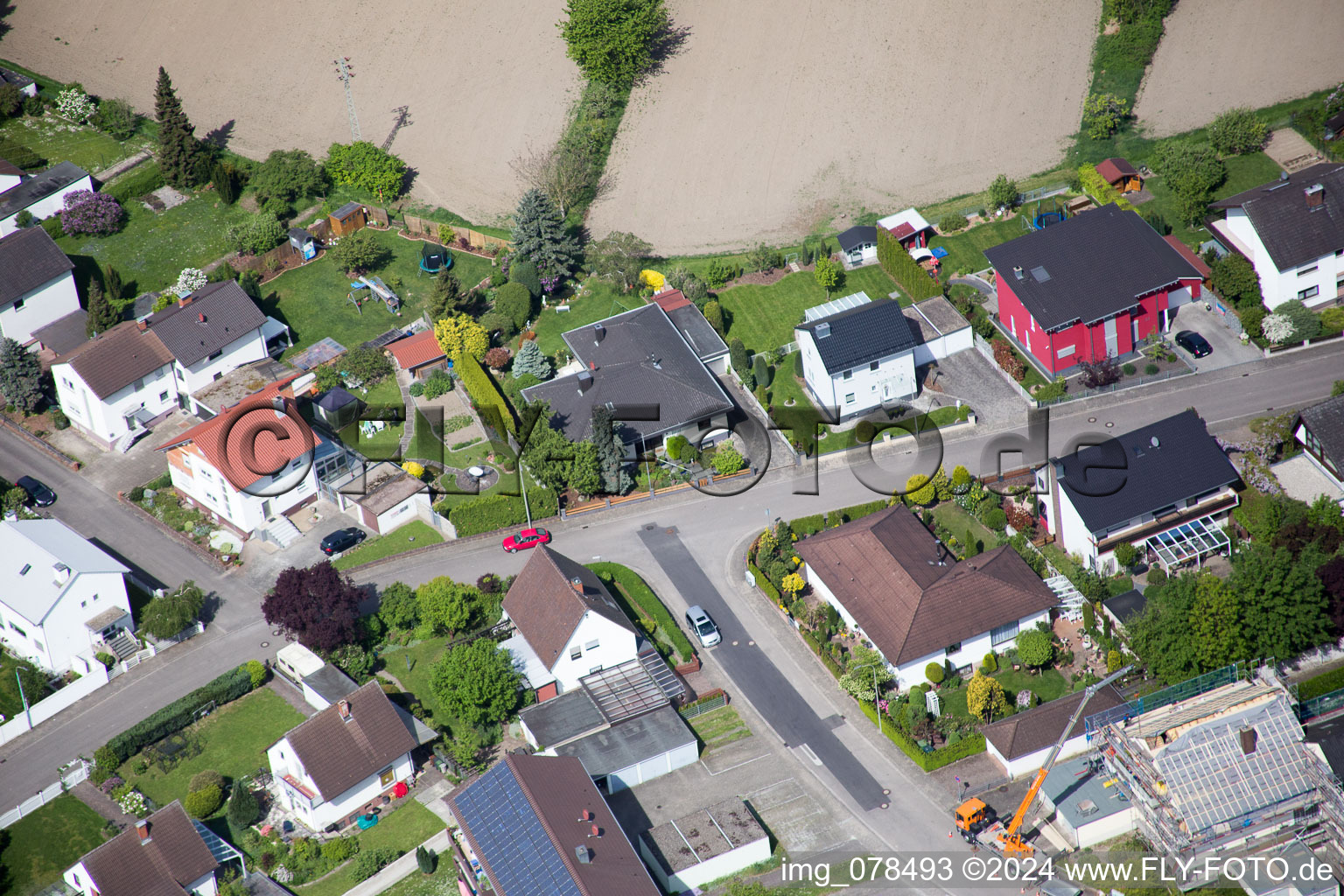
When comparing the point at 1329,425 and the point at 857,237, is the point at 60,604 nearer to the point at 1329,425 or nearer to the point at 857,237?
the point at 857,237

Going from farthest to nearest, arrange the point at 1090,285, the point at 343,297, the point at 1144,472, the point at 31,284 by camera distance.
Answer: the point at 343,297, the point at 31,284, the point at 1090,285, the point at 1144,472

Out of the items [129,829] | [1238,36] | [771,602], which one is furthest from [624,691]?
[1238,36]

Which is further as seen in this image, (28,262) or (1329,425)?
(28,262)

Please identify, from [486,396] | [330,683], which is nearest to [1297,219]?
[486,396]

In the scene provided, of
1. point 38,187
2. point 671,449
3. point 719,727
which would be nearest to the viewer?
point 719,727

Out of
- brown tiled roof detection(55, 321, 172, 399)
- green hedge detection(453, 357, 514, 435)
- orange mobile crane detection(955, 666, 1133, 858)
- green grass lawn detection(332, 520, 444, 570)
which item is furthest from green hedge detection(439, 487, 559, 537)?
orange mobile crane detection(955, 666, 1133, 858)

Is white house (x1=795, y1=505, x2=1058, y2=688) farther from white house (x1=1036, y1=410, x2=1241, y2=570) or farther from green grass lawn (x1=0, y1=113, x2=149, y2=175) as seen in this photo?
green grass lawn (x1=0, y1=113, x2=149, y2=175)

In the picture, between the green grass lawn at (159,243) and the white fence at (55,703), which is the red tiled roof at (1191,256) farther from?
the white fence at (55,703)

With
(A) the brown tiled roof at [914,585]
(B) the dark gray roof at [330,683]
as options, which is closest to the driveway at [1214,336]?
(A) the brown tiled roof at [914,585]

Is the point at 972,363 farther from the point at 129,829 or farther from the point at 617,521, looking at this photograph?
the point at 129,829
